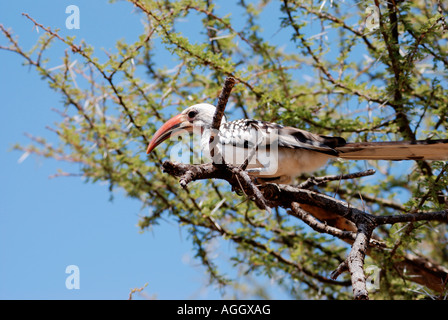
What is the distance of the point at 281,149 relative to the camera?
2.85m

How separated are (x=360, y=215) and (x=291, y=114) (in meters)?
1.17

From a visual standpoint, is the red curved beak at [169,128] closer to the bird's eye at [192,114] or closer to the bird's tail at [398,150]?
the bird's eye at [192,114]

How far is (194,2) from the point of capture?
3.53 m

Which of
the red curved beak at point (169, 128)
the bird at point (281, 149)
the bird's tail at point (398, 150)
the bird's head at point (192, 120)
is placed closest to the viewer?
the bird's tail at point (398, 150)

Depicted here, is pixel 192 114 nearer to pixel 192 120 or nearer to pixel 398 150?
pixel 192 120

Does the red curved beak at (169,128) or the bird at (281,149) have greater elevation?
the red curved beak at (169,128)

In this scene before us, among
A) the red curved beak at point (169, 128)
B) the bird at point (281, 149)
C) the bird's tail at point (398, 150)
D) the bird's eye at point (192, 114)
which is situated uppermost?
the bird's eye at point (192, 114)

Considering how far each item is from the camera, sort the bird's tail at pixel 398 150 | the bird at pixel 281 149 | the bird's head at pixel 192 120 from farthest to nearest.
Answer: the bird's head at pixel 192 120
the bird at pixel 281 149
the bird's tail at pixel 398 150

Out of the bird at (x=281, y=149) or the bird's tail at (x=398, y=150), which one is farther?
the bird at (x=281, y=149)

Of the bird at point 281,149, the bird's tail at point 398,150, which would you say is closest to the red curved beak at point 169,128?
the bird at point 281,149

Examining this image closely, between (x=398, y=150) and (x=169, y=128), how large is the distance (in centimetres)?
132

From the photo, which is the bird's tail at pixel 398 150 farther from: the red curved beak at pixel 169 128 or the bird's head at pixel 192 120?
the red curved beak at pixel 169 128

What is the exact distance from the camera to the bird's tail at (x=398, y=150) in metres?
2.44
